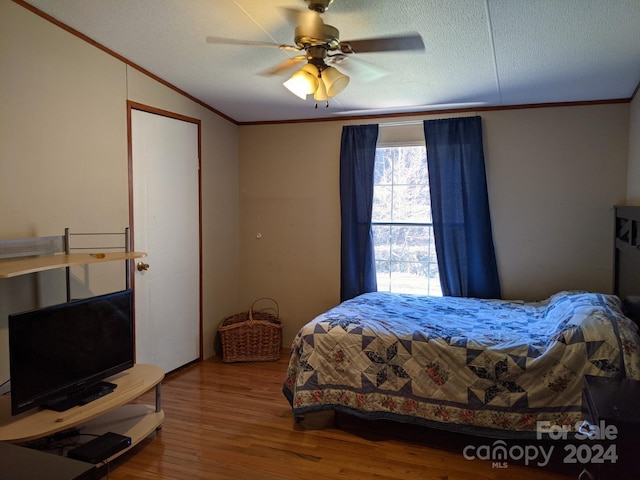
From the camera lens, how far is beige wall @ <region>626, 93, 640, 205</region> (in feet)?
10.8

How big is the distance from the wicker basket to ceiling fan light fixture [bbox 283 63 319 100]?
2465 mm

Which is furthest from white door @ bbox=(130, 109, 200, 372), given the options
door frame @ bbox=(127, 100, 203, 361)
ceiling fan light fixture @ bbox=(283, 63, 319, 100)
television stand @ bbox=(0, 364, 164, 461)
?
ceiling fan light fixture @ bbox=(283, 63, 319, 100)

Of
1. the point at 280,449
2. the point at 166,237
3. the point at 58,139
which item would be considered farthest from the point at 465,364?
the point at 58,139

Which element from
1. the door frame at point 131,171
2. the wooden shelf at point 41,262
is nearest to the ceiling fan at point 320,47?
the door frame at point 131,171

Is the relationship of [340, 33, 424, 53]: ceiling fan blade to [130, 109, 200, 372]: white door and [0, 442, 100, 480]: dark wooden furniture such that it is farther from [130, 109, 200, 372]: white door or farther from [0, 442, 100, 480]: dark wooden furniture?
[0, 442, 100, 480]: dark wooden furniture

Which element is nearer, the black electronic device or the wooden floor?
the black electronic device

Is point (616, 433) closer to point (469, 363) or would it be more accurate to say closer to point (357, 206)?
point (469, 363)

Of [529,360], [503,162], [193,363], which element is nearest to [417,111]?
[503,162]

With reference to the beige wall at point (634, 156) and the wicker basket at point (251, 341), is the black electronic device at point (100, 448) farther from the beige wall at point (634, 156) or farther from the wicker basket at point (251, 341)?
the beige wall at point (634, 156)

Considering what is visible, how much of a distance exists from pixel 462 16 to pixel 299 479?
2.59 m

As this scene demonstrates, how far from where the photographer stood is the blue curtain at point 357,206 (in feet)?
14.0

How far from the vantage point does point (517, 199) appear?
3.91 metres

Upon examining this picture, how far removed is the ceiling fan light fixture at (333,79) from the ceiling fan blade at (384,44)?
0.13 m

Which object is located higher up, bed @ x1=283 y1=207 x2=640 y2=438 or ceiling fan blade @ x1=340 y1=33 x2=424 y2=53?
ceiling fan blade @ x1=340 y1=33 x2=424 y2=53
